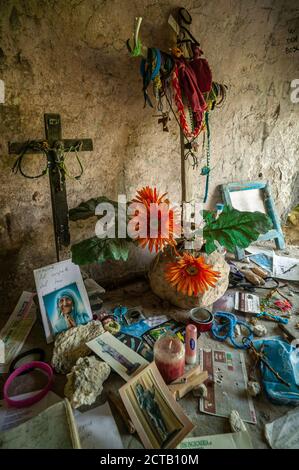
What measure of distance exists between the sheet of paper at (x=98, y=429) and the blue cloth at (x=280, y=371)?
0.63m

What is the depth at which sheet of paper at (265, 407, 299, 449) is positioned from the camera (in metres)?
0.99

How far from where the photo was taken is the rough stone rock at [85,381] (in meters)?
1.10

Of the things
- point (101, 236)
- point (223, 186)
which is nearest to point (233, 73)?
point (223, 186)

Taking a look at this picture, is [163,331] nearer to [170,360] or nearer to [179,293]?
[179,293]

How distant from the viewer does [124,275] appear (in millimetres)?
2047

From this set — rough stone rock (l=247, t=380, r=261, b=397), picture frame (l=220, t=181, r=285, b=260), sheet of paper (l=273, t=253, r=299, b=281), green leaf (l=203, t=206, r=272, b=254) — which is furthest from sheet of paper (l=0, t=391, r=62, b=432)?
picture frame (l=220, t=181, r=285, b=260)

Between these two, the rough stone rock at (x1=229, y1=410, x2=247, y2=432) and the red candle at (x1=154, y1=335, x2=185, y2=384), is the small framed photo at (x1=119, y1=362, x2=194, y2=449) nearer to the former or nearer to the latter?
the red candle at (x1=154, y1=335, x2=185, y2=384)

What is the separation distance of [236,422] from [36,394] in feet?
2.60

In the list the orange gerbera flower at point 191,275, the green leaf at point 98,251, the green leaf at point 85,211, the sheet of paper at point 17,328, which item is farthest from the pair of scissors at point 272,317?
the sheet of paper at point 17,328

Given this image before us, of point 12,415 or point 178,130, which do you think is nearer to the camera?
point 12,415

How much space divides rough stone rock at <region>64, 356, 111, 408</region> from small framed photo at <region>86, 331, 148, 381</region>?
0.20 feet

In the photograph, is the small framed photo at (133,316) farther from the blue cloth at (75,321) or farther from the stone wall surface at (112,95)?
the stone wall surface at (112,95)
